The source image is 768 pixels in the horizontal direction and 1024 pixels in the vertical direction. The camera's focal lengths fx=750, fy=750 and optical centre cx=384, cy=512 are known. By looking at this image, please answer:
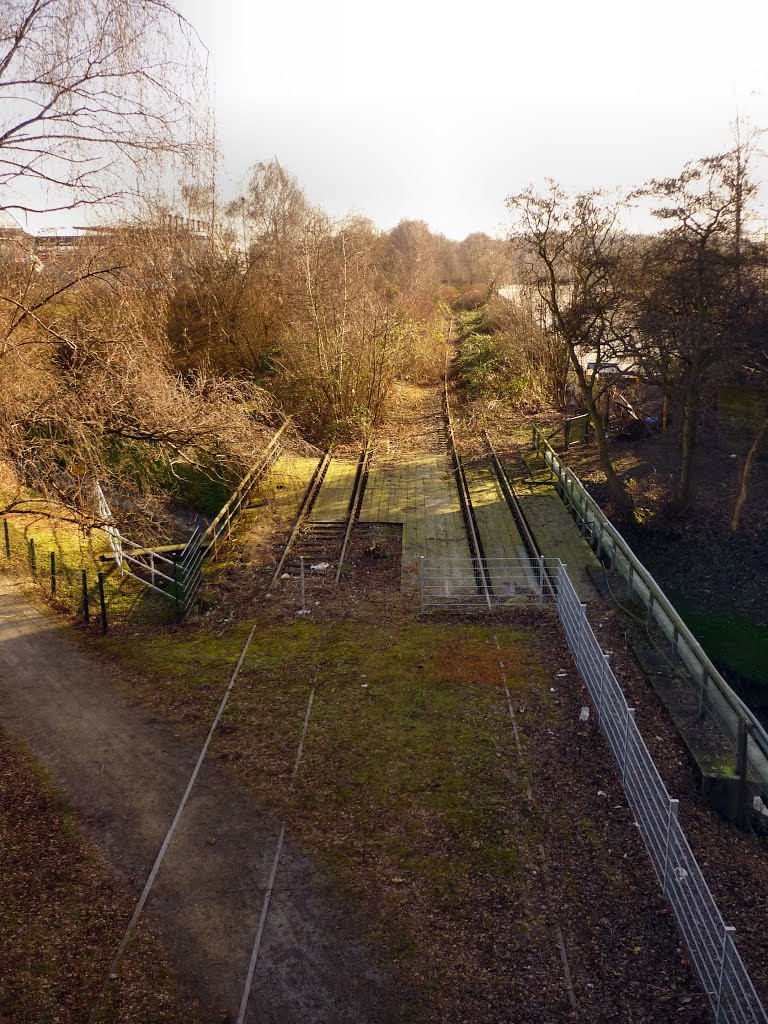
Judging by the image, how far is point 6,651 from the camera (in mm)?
12422

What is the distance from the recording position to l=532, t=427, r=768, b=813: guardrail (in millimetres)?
8742

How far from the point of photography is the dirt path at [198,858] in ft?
20.7

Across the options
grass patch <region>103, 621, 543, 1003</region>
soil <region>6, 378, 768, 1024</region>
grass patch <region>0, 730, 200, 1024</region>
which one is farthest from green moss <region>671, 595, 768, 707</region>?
grass patch <region>0, 730, 200, 1024</region>

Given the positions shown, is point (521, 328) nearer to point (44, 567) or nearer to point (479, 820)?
point (44, 567)

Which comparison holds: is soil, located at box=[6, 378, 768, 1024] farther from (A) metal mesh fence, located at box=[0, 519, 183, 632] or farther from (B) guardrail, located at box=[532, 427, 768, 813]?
(A) metal mesh fence, located at box=[0, 519, 183, 632]

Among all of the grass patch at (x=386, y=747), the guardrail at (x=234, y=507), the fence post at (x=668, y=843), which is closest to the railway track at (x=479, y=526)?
the grass patch at (x=386, y=747)

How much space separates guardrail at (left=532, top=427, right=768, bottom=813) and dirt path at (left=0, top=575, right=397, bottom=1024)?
4.93 metres

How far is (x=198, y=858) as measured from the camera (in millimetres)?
7785

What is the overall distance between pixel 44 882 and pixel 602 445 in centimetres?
1485

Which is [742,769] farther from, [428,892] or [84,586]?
[84,586]

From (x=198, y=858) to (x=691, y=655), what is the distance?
24.4 ft

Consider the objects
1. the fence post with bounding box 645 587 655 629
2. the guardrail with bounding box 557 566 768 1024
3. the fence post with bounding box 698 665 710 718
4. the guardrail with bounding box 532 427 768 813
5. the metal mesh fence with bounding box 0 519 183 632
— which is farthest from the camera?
the metal mesh fence with bounding box 0 519 183 632

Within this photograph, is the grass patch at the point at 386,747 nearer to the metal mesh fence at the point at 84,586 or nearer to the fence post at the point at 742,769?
the metal mesh fence at the point at 84,586

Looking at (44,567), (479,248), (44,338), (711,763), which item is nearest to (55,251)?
(44,338)
